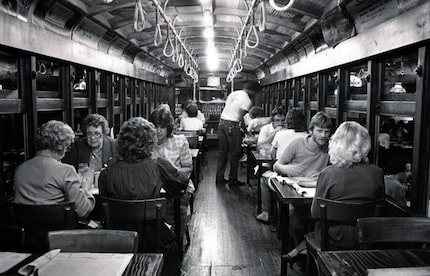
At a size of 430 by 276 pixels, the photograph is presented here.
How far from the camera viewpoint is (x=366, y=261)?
1.95m

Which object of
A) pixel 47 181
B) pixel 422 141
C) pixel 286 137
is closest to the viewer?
pixel 47 181

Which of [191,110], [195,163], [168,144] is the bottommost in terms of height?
Answer: [195,163]

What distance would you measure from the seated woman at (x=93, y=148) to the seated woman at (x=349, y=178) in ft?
7.04

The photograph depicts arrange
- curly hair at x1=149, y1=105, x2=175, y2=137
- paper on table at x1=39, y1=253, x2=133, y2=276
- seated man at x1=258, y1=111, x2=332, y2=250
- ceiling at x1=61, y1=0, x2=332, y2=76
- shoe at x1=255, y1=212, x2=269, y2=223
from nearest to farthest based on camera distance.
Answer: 1. paper on table at x1=39, y1=253, x2=133, y2=276
2. seated man at x1=258, y1=111, x2=332, y2=250
3. curly hair at x1=149, y1=105, x2=175, y2=137
4. ceiling at x1=61, y1=0, x2=332, y2=76
5. shoe at x1=255, y1=212, x2=269, y2=223

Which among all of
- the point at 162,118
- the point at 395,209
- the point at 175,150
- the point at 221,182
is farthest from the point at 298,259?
the point at 221,182

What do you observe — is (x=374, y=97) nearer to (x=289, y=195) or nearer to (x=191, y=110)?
(x=289, y=195)

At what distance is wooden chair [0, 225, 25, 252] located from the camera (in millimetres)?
2242

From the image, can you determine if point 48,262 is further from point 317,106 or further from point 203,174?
point 203,174

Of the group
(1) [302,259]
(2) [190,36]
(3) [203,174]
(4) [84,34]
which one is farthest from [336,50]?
(3) [203,174]

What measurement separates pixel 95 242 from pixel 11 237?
24.9 inches

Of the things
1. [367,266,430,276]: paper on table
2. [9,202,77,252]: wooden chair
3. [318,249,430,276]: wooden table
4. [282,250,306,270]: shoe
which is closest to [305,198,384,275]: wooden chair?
[318,249,430,276]: wooden table

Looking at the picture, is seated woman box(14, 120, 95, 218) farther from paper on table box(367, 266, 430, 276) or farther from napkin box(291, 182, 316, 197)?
paper on table box(367, 266, 430, 276)

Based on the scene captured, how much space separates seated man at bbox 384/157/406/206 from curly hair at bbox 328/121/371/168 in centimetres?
73

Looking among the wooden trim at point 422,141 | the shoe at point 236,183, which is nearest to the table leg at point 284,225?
the wooden trim at point 422,141
